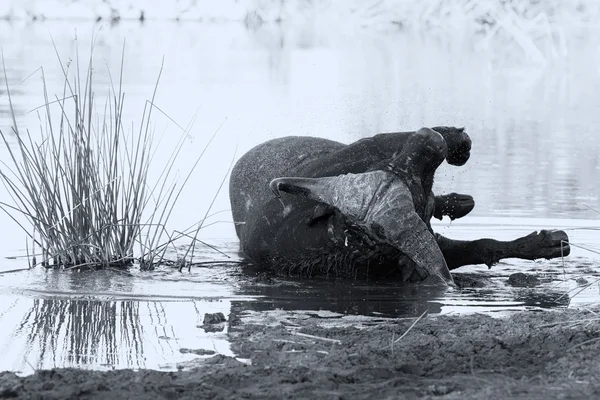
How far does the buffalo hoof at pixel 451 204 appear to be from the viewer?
950cm

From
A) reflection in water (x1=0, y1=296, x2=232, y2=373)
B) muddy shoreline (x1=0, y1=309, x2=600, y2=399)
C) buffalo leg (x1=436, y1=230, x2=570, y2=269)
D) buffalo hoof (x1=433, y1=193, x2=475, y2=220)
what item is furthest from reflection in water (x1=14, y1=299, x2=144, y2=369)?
buffalo hoof (x1=433, y1=193, x2=475, y2=220)

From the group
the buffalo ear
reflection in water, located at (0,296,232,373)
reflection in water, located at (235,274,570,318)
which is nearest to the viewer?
reflection in water, located at (0,296,232,373)

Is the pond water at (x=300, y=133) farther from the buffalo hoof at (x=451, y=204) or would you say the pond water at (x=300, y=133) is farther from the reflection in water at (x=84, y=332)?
the buffalo hoof at (x=451, y=204)

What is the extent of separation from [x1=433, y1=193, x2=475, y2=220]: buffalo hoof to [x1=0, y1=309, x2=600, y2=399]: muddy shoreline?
2701mm

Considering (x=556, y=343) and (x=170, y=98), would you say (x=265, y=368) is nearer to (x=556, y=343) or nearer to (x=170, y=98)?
(x=556, y=343)

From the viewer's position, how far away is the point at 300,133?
17.7m

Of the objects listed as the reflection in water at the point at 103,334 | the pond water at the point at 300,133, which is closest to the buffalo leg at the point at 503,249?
the pond water at the point at 300,133

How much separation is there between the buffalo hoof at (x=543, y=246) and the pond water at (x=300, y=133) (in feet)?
0.48

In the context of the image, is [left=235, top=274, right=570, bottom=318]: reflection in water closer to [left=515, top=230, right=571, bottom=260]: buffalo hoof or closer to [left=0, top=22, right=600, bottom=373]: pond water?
[left=0, top=22, right=600, bottom=373]: pond water

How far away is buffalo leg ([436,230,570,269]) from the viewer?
344 inches

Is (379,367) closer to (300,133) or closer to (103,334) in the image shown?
(103,334)

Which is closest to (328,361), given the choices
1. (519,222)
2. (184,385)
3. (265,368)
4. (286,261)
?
(265,368)

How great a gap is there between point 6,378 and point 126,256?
3515 mm

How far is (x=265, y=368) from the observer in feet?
18.4
